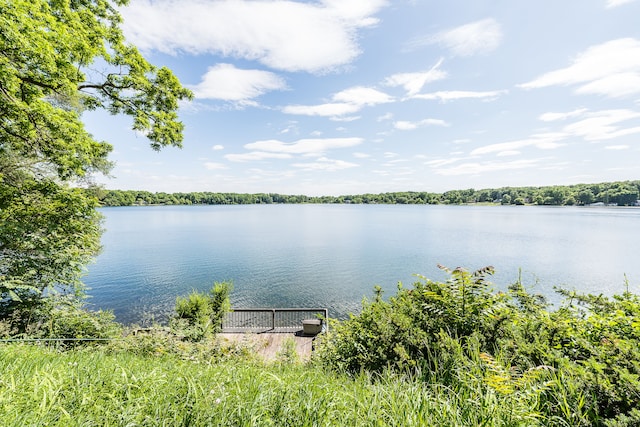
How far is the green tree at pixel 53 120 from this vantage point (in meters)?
5.21

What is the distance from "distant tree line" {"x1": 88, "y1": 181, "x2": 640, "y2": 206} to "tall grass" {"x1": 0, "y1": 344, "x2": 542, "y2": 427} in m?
91.9

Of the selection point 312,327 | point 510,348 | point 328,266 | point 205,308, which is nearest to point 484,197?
point 328,266

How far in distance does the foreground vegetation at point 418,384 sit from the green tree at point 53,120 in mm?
5446

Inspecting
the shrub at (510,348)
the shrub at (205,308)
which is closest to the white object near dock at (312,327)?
the shrub at (205,308)

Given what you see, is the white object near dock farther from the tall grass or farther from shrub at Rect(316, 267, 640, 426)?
the tall grass

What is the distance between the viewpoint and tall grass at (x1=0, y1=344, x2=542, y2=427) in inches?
74.1

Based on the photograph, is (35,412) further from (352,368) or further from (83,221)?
(83,221)

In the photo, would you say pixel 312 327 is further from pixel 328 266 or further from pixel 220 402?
pixel 328 266

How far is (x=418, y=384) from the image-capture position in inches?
99.2

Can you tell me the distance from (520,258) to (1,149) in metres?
40.4

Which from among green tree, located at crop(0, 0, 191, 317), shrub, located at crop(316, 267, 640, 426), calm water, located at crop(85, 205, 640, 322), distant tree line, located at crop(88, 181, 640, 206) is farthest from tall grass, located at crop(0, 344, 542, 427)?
distant tree line, located at crop(88, 181, 640, 206)

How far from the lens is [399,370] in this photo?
3111 mm

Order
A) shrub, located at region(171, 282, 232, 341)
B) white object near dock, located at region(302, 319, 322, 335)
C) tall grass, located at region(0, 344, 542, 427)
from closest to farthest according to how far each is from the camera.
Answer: tall grass, located at region(0, 344, 542, 427)
shrub, located at region(171, 282, 232, 341)
white object near dock, located at region(302, 319, 322, 335)

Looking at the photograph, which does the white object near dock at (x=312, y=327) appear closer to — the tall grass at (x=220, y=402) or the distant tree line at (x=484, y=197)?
the tall grass at (x=220, y=402)
